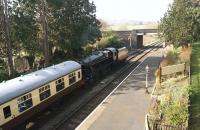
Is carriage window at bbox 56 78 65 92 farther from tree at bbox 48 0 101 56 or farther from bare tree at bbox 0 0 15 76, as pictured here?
tree at bbox 48 0 101 56

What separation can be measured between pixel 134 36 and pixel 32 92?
178 ft

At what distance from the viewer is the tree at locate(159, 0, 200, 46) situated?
124 ft

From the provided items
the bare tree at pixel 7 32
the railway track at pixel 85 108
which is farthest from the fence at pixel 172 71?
the bare tree at pixel 7 32

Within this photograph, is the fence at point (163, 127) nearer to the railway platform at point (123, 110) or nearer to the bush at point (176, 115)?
the bush at point (176, 115)

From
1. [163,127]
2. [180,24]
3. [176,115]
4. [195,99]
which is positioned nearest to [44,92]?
[163,127]

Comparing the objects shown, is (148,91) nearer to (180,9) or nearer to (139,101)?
(139,101)

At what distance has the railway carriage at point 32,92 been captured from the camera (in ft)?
59.7

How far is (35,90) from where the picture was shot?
20.8m

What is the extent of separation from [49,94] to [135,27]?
57.6m

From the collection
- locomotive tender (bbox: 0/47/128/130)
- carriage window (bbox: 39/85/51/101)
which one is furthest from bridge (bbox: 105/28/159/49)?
carriage window (bbox: 39/85/51/101)

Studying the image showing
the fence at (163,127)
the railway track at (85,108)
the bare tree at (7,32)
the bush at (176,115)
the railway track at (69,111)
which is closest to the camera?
the fence at (163,127)

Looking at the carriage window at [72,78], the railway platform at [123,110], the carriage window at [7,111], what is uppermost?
the carriage window at [72,78]

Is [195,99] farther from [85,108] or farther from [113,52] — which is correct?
[113,52]

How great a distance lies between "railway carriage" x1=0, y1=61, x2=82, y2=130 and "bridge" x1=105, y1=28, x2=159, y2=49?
154 ft
